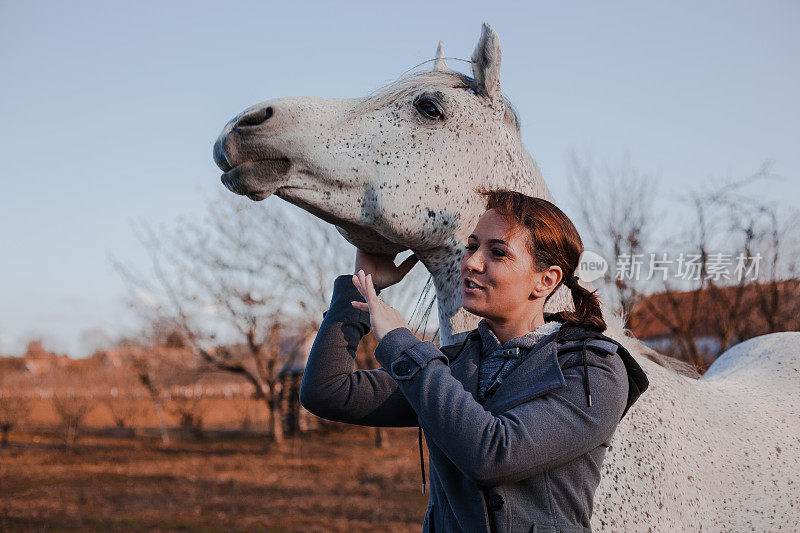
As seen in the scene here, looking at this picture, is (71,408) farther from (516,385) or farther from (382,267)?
(516,385)

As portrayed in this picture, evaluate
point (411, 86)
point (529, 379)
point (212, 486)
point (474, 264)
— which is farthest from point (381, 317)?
point (212, 486)

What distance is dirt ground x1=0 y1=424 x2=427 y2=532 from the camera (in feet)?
27.9

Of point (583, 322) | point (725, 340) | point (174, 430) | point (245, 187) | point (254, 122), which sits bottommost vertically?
point (174, 430)

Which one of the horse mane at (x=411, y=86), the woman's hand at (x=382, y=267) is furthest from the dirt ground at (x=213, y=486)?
the horse mane at (x=411, y=86)

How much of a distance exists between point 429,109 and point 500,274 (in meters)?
0.78

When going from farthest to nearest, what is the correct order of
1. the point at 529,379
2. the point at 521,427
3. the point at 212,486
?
1. the point at 212,486
2. the point at 529,379
3. the point at 521,427

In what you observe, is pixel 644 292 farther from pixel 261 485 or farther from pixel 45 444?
pixel 45 444

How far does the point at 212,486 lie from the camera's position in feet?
36.7

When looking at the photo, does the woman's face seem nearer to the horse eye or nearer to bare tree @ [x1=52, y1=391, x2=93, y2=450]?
the horse eye

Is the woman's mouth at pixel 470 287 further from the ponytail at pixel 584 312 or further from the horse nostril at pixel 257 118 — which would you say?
the horse nostril at pixel 257 118

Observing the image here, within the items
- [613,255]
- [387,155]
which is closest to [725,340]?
[613,255]

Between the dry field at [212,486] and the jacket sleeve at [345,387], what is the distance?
23.1 ft

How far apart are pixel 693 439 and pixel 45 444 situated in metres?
20.3

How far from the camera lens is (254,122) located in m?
1.73
